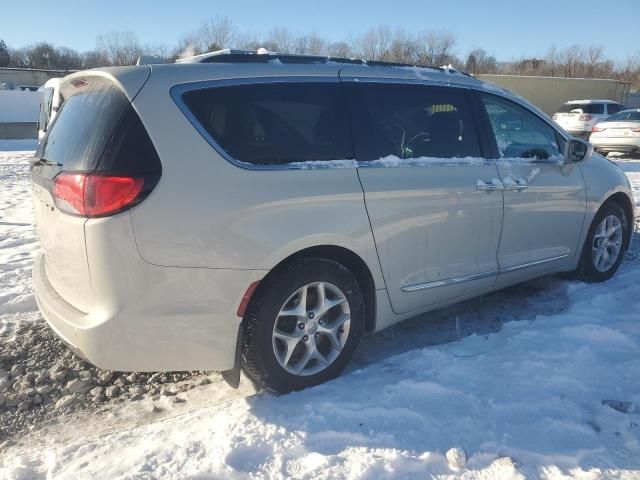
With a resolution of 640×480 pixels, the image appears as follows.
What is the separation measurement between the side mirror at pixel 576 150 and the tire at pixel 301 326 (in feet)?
7.42

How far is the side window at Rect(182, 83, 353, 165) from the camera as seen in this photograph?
2.66 meters

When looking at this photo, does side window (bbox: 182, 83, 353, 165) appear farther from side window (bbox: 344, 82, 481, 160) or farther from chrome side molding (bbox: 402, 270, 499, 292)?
chrome side molding (bbox: 402, 270, 499, 292)

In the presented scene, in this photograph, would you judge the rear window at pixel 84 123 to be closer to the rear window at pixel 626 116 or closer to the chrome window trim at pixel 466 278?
the chrome window trim at pixel 466 278

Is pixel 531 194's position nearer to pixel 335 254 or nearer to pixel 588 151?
pixel 588 151

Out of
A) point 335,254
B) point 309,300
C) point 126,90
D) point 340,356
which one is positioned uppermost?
point 126,90

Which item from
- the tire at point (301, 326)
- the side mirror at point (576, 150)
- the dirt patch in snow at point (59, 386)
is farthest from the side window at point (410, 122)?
the dirt patch in snow at point (59, 386)

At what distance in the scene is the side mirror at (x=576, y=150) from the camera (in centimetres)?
422

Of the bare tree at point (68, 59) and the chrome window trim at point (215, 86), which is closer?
the chrome window trim at point (215, 86)

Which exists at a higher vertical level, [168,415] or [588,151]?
[588,151]

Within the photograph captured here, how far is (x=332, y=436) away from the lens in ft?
8.43

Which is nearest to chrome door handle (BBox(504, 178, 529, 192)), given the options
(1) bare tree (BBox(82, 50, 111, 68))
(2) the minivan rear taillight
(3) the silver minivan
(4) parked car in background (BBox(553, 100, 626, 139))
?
(3) the silver minivan

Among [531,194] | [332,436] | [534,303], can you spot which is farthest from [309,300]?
[534,303]

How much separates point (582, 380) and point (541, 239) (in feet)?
4.41

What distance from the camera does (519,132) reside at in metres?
4.08
